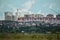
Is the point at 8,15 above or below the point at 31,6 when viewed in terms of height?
below

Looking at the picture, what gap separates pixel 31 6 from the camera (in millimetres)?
2137

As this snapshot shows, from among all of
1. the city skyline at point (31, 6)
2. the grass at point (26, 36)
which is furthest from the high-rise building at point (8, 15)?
the grass at point (26, 36)

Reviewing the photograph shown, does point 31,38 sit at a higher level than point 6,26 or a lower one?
lower

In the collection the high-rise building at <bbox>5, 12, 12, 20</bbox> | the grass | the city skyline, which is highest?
the city skyline

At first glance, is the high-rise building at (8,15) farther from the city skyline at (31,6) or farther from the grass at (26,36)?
the grass at (26,36)

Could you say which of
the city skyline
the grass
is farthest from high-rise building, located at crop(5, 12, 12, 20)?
the grass

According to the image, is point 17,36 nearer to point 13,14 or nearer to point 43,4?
point 13,14

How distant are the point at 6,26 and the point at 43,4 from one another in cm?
68

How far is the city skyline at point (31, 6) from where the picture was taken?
2109 millimetres

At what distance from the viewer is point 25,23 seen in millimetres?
2133

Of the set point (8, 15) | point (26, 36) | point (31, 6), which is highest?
point (31, 6)

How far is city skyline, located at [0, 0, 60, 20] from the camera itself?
2109mm

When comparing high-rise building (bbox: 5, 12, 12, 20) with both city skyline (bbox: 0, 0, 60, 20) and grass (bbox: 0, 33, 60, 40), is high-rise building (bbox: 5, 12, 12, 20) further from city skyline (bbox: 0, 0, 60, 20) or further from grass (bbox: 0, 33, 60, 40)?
grass (bbox: 0, 33, 60, 40)

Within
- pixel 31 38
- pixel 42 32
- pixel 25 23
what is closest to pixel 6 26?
pixel 25 23
